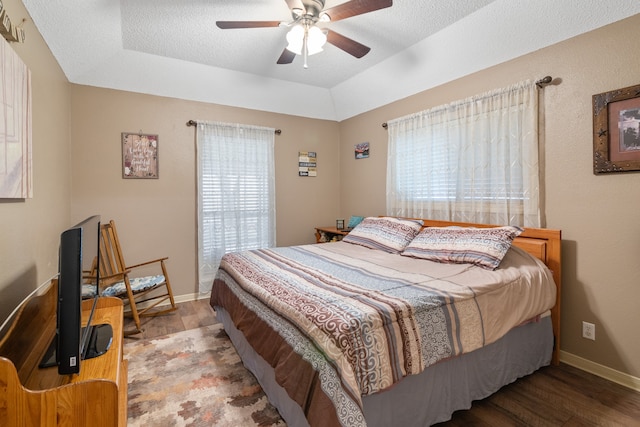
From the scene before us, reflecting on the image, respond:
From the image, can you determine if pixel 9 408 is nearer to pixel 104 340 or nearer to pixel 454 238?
pixel 104 340

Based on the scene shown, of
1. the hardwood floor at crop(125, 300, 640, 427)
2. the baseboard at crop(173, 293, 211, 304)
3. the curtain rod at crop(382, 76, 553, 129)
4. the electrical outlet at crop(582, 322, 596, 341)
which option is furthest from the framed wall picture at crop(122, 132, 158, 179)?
the electrical outlet at crop(582, 322, 596, 341)

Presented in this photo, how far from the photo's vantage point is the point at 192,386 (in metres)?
2.01

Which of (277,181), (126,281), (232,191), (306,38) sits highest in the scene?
(306,38)

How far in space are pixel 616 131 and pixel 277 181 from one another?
128 inches

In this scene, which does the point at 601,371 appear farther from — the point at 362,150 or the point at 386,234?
the point at 362,150

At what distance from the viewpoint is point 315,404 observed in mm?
1227

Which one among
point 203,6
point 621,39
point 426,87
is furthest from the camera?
point 426,87

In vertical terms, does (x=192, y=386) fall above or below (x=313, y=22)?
below

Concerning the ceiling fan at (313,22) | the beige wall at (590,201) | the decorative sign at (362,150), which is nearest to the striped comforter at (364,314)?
the beige wall at (590,201)

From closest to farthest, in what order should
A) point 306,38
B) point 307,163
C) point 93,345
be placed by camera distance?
point 93,345
point 306,38
point 307,163

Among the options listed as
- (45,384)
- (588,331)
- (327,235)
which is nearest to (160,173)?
(327,235)

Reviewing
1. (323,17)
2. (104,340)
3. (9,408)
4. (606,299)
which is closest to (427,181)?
(606,299)

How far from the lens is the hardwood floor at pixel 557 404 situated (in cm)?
168

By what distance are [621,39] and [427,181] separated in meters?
1.69
